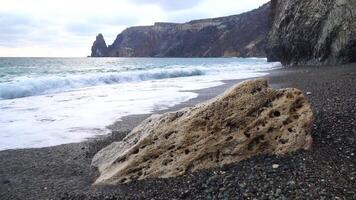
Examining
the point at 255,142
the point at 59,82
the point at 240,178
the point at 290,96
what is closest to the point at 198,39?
the point at 59,82

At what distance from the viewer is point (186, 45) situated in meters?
147

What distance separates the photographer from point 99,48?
6964 inches

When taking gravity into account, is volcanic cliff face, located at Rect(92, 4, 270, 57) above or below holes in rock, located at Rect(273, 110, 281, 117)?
above

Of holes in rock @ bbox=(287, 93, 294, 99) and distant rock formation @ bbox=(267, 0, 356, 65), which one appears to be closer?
holes in rock @ bbox=(287, 93, 294, 99)

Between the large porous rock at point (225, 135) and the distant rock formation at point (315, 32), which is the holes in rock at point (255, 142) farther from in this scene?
the distant rock formation at point (315, 32)

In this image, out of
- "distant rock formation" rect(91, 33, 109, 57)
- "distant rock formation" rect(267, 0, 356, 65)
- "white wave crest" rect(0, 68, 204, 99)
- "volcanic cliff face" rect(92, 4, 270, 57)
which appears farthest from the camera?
"distant rock formation" rect(91, 33, 109, 57)

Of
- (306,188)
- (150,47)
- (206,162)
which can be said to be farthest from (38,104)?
(150,47)

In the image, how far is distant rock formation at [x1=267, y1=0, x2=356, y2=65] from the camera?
914 inches

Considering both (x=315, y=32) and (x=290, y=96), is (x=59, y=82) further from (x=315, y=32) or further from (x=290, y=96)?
(x=290, y=96)

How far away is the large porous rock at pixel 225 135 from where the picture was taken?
565cm

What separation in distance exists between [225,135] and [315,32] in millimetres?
24921

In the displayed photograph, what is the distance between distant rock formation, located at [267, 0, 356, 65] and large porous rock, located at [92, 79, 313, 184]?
18.4 m

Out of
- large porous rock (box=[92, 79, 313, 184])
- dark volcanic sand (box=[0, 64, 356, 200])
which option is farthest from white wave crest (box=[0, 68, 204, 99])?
large porous rock (box=[92, 79, 313, 184])

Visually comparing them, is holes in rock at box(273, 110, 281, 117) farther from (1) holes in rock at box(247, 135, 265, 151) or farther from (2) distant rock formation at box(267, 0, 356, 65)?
(2) distant rock formation at box(267, 0, 356, 65)
